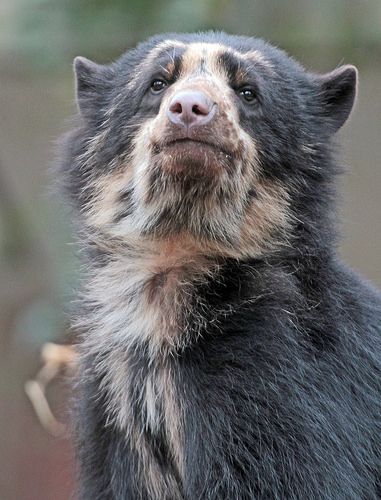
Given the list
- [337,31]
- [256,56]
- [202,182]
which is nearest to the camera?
[202,182]

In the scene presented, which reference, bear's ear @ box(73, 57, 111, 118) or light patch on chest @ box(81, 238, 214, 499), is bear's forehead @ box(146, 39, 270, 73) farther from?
light patch on chest @ box(81, 238, 214, 499)

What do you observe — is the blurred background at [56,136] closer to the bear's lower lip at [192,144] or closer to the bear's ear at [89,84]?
the bear's ear at [89,84]

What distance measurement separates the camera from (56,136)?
8.53m

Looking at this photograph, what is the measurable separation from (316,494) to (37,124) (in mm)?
6003

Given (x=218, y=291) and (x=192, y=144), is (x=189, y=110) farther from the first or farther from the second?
(x=218, y=291)

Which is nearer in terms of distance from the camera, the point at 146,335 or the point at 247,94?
the point at 146,335

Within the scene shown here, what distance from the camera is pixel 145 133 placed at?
581 cm

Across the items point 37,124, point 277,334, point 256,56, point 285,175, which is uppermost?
point 256,56

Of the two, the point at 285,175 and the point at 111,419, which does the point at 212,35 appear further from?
the point at 111,419

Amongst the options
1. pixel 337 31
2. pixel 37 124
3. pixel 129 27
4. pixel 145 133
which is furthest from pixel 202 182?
pixel 37 124

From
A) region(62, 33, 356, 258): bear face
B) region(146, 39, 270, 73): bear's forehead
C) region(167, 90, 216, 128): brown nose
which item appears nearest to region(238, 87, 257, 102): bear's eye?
region(62, 33, 356, 258): bear face

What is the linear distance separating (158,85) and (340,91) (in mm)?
941

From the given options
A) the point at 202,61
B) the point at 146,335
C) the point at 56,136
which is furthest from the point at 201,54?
the point at 56,136

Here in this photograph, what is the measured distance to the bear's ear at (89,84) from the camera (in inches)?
251
